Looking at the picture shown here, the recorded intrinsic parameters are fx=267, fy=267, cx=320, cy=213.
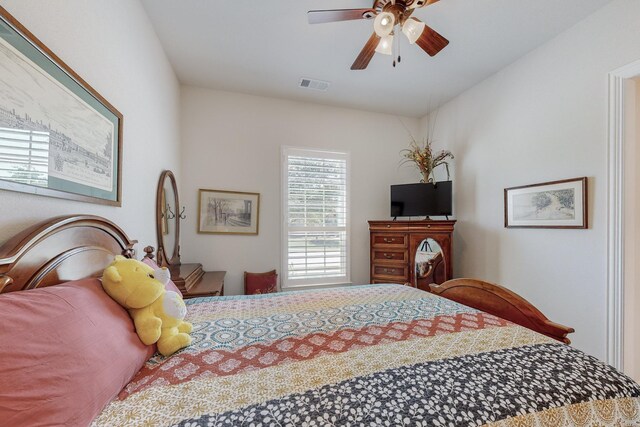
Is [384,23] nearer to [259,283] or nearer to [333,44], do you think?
[333,44]

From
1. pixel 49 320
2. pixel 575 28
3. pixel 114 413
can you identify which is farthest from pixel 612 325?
pixel 49 320

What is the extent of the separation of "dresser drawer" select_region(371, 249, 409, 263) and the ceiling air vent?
6.71 ft

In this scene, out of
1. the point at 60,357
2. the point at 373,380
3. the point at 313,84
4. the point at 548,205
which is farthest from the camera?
the point at 313,84

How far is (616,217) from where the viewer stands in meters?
1.87

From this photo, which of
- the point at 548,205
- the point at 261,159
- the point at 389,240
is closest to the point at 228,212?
the point at 261,159

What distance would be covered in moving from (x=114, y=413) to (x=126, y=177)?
1.44 meters

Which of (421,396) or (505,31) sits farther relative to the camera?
(505,31)

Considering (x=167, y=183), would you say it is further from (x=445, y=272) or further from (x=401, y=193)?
(x=445, y=272)

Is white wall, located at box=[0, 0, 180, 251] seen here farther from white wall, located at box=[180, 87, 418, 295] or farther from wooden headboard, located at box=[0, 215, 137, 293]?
white wall, located at box=[180, 87, 418, 295]

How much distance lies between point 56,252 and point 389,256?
291 cm

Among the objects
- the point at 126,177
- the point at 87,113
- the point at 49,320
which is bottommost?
the point at 49,320

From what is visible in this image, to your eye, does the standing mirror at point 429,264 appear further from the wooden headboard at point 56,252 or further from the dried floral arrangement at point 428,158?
the wooden headboard at point 56,252

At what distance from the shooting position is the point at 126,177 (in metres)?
1.69

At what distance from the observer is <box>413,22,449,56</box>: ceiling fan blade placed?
1760 millimetres
